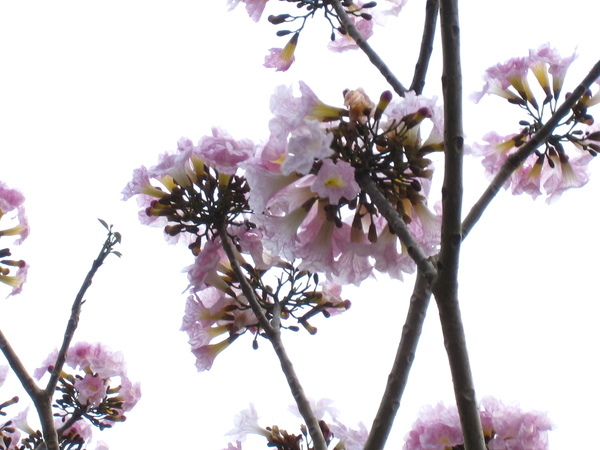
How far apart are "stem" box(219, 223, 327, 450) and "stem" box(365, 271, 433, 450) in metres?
0.33

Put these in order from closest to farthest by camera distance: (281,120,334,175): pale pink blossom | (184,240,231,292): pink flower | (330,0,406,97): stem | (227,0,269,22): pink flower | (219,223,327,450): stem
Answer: (281,120,334,175): pale pink blossom
(219,223,327,450): stem
(330,0,406,97): stem
(184,240,231,292): pink flower
(227,0,269,22): pink flower

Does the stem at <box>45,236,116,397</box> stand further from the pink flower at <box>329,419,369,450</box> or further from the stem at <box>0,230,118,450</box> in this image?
the pink flower at <box>329,419,369,450</box>

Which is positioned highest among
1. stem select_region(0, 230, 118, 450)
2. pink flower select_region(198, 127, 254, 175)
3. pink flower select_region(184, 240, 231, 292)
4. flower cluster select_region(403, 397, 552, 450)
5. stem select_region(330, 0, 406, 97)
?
stem select_region(330, 0, 406, 97)

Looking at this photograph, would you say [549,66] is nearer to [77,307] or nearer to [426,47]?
[426,47]

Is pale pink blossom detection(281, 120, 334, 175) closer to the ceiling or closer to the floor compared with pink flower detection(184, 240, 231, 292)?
closer to the ceiling

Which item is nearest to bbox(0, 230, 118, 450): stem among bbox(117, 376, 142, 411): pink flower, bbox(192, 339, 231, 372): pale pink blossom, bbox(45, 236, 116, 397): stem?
bbox(45, 236, 116, 397): stem

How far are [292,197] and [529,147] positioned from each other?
943mm

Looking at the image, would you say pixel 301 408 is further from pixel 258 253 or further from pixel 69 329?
pixel 69 329

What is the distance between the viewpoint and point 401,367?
2.65 meters

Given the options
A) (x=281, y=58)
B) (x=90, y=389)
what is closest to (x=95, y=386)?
(x=90, y=389)

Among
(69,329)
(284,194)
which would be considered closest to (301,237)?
(284,194)

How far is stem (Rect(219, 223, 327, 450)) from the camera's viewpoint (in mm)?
2922

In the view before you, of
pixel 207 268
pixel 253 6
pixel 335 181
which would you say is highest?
pixel 253 6

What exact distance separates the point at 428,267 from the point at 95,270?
212cm
